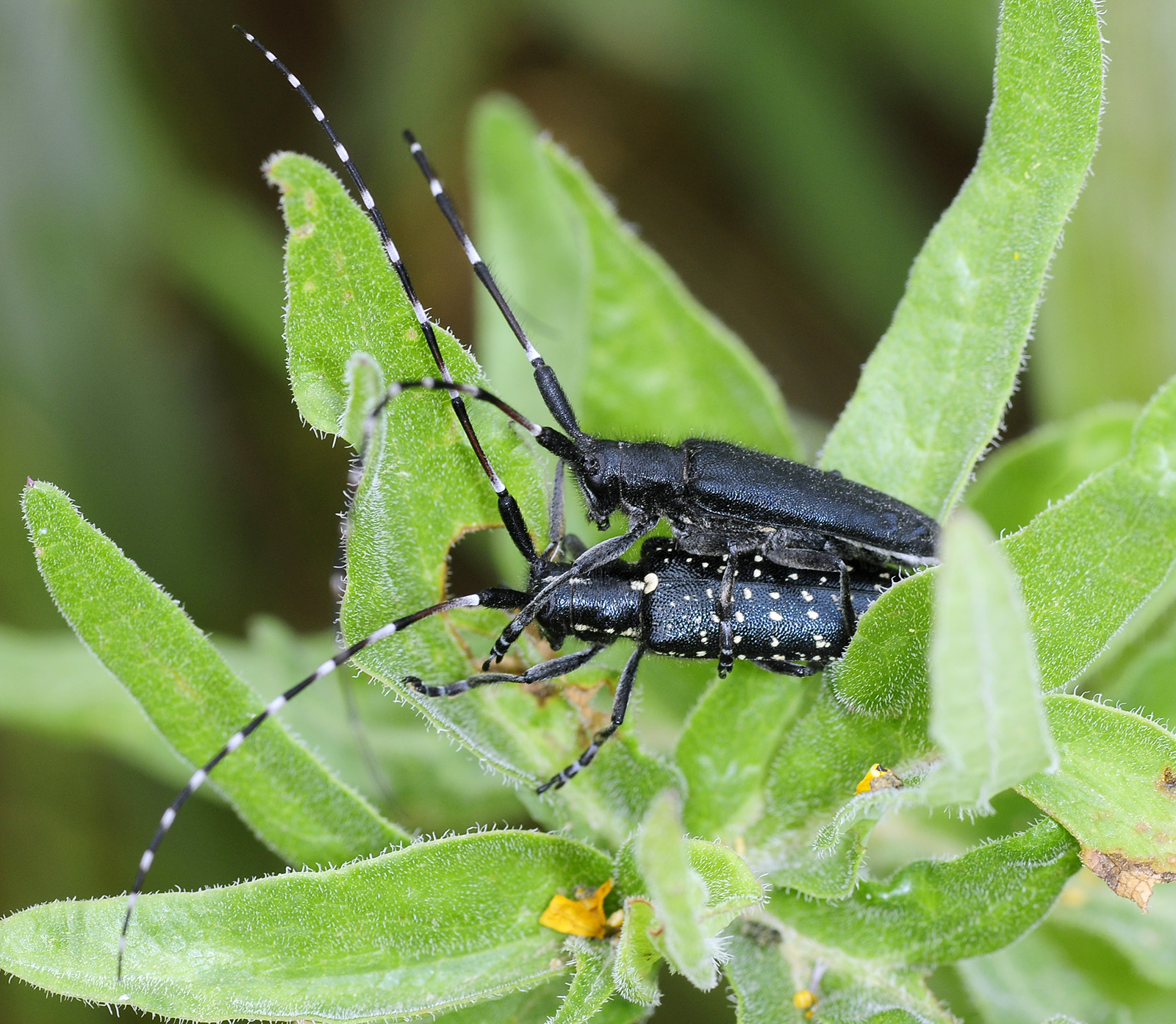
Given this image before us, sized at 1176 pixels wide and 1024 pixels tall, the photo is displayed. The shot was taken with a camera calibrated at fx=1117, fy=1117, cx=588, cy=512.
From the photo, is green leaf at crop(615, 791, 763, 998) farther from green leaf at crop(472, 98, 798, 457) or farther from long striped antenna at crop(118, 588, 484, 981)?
green leaf at crop(472, 98, 798, 457)

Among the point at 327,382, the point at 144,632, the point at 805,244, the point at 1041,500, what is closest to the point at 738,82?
the point at 805,244

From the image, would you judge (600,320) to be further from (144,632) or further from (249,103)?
(249,103)

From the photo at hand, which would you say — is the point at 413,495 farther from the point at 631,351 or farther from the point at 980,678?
the point at 631,351

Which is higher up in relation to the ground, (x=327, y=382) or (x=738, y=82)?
(x=738, y=82)

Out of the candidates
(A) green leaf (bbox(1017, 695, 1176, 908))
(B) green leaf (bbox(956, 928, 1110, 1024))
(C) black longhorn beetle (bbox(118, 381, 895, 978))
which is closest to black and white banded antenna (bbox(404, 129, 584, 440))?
(C) black longhorn beetle (bbox(118, 381, 895, 978))

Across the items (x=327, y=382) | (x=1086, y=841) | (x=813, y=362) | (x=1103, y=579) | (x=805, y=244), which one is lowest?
(x=1086, y=841)

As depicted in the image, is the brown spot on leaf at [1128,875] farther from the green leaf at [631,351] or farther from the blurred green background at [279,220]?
the blurred green background at [279,220]
